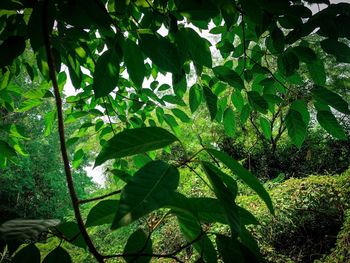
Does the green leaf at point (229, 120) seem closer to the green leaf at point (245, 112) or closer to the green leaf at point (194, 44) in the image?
the green leaf at point (245, 112)

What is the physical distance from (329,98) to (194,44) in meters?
0.39

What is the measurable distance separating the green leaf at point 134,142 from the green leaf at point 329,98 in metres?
0.56

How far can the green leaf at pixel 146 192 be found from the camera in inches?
10.7

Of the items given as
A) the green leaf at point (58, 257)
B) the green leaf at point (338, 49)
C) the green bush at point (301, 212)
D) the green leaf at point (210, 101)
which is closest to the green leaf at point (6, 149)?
the green leaf at point (210, 101)

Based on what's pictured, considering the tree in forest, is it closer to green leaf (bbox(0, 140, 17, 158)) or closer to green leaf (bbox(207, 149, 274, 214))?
green leaf (bbox(207, 149, 274, 214))

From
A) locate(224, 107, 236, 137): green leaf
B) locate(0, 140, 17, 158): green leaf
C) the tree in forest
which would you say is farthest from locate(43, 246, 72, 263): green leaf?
locate(0, 140, 17, 158): green leaf

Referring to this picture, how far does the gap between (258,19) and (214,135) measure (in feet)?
27.8

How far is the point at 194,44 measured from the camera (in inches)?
27.2

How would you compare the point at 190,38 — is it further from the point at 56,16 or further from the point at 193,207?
the point at 193,207

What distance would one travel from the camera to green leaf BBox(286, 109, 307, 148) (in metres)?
0.82

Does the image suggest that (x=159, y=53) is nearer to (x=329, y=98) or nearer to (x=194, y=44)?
(x=194, y=44)

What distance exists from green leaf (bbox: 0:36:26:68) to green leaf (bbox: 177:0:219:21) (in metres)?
0.33

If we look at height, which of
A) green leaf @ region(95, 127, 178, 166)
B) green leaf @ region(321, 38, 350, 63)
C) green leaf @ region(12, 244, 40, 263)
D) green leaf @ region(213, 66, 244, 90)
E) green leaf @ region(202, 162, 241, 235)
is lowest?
green leaf @ region(202, 162, 241, 235)

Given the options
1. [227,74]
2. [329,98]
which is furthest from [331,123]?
[227,74]
